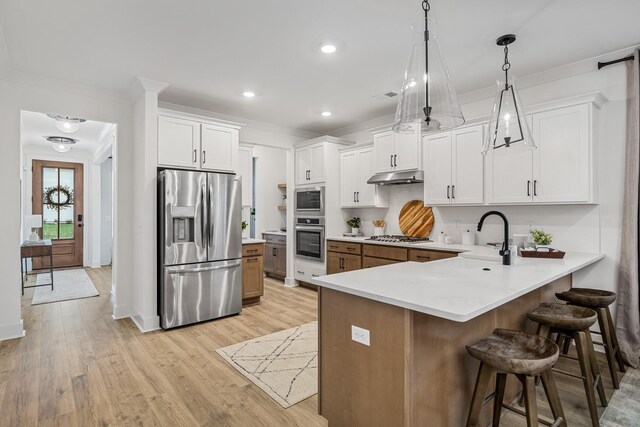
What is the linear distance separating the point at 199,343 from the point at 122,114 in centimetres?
288

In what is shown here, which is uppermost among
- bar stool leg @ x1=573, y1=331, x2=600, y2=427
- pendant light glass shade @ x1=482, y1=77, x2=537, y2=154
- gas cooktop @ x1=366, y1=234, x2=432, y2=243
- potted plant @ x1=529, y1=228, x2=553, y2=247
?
pendant light glass shade @ x1=482, y1=77, x2=537, y2=154

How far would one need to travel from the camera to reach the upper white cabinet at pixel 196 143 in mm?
3943

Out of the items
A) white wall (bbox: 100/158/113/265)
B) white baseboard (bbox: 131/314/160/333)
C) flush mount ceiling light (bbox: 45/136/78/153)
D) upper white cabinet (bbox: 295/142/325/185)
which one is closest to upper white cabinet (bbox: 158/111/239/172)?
upper white cabinet (bbox: 295/142/325/185)

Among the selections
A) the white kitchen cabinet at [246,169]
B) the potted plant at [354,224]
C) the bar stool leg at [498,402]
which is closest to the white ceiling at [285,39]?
the white kitchen cabinet at [246,169]

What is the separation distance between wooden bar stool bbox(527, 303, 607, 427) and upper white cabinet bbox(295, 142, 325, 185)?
12.3 feet

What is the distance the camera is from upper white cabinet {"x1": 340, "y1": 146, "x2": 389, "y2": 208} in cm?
511

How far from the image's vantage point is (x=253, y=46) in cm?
300

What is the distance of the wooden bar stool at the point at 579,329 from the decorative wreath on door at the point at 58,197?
9069mm

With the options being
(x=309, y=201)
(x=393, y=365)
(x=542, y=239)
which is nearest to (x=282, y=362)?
(x=393, y=365)

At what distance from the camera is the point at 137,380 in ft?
8.79

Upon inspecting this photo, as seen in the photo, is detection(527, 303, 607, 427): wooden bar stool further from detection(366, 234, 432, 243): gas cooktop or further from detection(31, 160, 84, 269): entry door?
detection(31, 160, 84, 269): entry door

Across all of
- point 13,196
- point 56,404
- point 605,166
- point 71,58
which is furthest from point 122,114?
point 605,166

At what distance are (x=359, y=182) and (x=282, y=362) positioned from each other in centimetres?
302

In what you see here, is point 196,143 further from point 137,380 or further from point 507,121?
point 507,121
